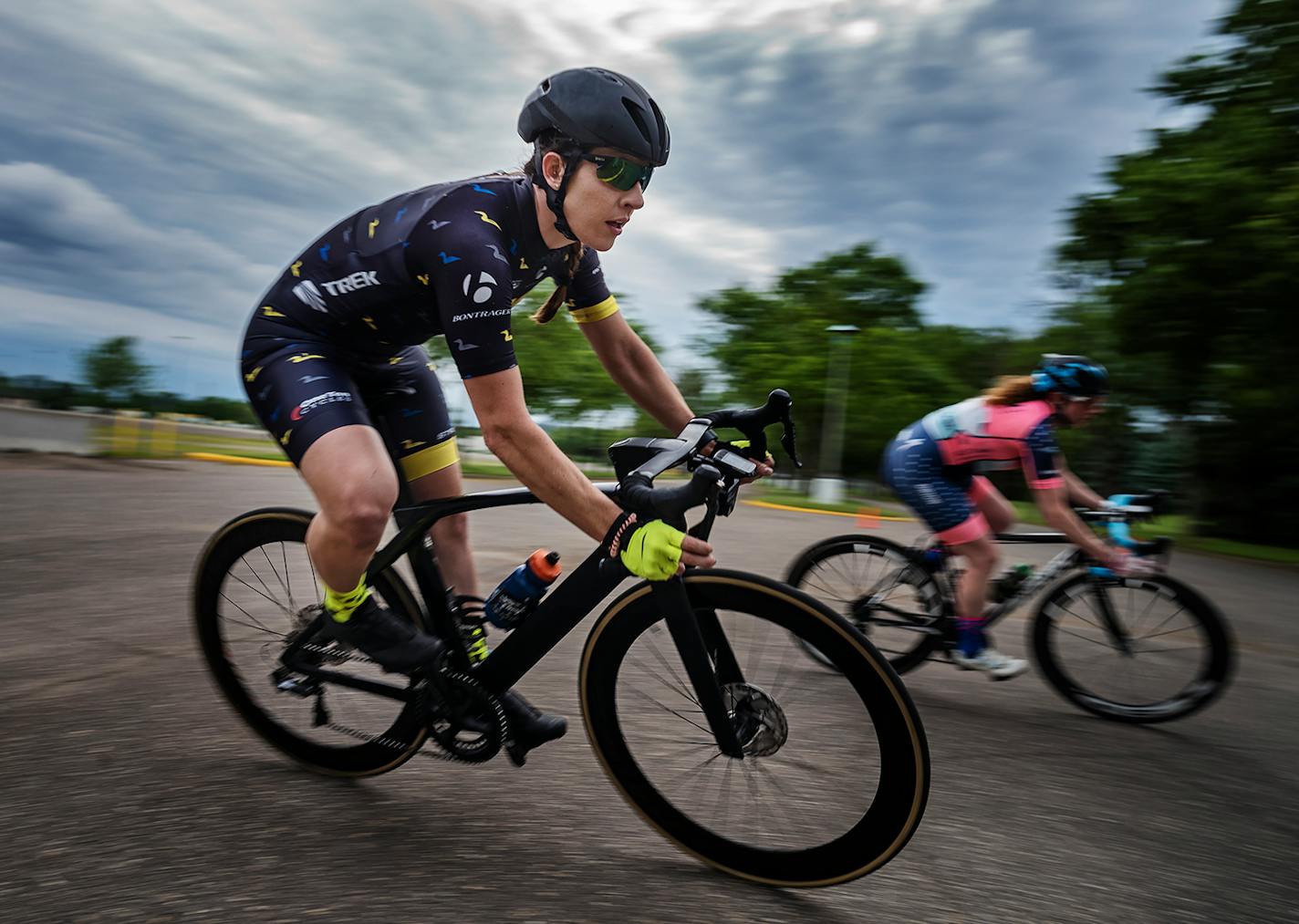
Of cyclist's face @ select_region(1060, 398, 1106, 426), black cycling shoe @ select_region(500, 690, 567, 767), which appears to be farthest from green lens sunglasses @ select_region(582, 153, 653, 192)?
cyclist's face @ select_region(1060, 398, 1106, 426)

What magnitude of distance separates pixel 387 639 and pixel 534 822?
68 centimetres

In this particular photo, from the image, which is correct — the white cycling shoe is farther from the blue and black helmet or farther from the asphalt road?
the blue and black helmet

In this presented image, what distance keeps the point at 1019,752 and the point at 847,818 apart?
1.71 metres

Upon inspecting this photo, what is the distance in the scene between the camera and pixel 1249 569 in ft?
40.5

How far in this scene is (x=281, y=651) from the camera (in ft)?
9.33

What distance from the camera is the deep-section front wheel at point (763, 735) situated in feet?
6.71

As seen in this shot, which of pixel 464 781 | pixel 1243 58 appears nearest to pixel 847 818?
pixel 464 781

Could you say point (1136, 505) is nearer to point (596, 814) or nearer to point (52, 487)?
point (596, 814)

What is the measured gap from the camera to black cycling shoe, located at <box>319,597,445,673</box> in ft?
8.11

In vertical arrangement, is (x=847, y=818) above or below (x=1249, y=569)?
above

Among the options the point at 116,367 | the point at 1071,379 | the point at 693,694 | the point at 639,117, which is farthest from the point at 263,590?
the point at 116,367

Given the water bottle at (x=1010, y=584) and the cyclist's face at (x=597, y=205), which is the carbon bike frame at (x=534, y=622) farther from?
the water bottle at (x=1010, y=584)

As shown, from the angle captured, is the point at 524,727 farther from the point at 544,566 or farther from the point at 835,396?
the point at 835,396

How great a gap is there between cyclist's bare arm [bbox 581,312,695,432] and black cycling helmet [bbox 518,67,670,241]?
1.72ft
